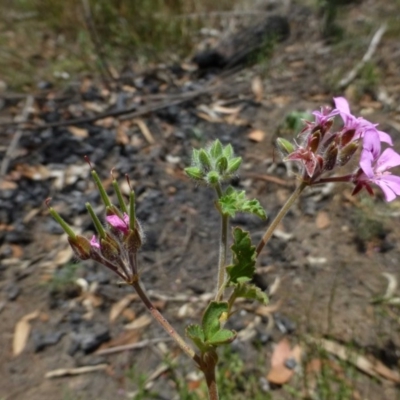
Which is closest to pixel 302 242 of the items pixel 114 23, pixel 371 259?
pixel 371 259

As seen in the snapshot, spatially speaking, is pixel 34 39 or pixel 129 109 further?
pixel 34 39

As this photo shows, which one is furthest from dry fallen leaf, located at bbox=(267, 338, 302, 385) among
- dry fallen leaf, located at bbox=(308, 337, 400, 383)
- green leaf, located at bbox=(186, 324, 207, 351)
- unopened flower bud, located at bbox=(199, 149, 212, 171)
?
unopened flower bud, located at bbox=(199, 149, 212, 171)

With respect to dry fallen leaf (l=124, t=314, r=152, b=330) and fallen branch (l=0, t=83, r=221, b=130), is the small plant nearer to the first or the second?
dry fallen leaf (l=124, t=314, r=152, b=330)

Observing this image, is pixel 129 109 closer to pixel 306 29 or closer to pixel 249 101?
pixel 249 101

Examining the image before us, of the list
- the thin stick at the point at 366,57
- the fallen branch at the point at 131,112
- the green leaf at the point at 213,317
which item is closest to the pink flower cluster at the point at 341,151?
the green leaf at the point at 213,317

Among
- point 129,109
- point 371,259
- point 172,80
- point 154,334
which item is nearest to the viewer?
point 154,334

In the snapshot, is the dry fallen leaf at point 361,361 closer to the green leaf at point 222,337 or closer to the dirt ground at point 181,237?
the dirt ground at point 181,237
